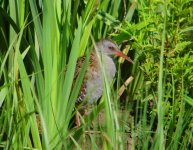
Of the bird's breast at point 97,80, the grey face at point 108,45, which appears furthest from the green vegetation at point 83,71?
the bird's breast at point 97,80

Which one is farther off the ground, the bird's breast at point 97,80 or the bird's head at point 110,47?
the bird's head at point 110,47

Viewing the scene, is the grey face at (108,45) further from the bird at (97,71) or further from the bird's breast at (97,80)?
the bird's breast at (97,80)

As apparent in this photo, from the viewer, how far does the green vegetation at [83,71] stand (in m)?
3.88

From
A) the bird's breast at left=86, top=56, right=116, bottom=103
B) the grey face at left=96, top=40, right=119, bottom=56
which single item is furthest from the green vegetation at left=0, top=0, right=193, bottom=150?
the bird's breast at left=86, top=56, right=116, bottom=103

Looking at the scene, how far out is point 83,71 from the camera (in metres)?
4.16

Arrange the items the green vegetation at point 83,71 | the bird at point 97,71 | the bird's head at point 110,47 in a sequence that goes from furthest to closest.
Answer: the bird's head at point 110,47
the bird at point 97,71
the green vegetation at point 83,71

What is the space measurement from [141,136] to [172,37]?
1235mm

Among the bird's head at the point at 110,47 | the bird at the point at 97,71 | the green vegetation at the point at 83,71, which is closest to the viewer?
the green vegetation at the point at 83,71

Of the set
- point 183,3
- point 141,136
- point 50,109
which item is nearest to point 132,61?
point 183,3

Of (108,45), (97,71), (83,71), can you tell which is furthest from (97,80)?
(83,71)

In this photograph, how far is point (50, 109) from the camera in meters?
4.29

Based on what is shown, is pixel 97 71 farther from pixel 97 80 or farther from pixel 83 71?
pixel 83 71

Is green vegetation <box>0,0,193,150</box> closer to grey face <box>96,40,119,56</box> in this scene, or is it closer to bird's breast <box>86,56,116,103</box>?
grey face <box>96,40,119,56</box>

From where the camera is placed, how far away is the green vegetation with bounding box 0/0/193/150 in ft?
12.7
